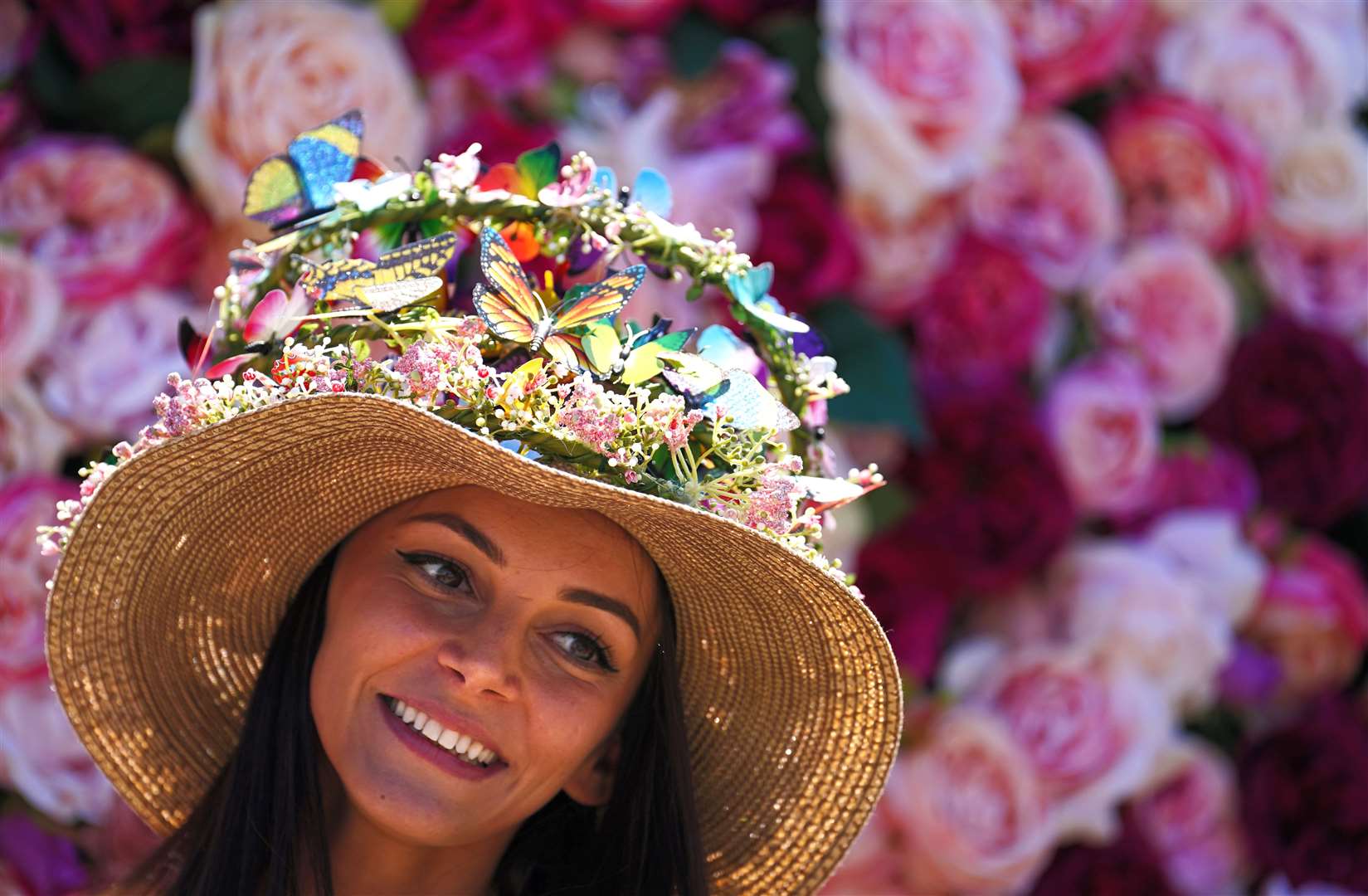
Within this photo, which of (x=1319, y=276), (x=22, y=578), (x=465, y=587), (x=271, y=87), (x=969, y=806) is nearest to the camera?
(x=465, y=587)

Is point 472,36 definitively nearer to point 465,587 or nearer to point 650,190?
point 650,190

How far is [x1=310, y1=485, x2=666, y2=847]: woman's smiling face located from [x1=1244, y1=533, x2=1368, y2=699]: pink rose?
1.71 m

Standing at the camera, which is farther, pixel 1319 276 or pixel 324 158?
pixel 1319 276

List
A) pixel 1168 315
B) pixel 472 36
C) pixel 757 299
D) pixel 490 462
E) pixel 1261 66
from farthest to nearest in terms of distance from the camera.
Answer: pixel 1261 66, pixel 1168 315, pixel 472 36, pixel 757 299, pixel 490 462

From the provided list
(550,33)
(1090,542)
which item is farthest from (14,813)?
(1090,542)

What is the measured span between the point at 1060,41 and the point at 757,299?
1.26 meters

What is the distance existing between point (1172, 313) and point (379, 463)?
5.79 ft

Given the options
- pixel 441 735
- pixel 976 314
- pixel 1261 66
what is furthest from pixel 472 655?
pixel 1261 66

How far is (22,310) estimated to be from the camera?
238 cm

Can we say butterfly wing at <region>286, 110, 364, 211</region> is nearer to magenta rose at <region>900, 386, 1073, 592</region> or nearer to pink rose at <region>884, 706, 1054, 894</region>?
magenta rose at <region>900, 386, 1073, 592</region>

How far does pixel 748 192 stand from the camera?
2.78 m

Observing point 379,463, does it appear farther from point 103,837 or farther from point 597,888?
point 103,837

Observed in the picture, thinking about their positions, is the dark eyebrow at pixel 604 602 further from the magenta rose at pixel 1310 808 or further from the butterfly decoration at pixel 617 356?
the magenta rose at pixel 1310 808

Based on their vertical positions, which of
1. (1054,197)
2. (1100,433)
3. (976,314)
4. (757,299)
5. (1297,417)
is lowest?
(1297,417)
